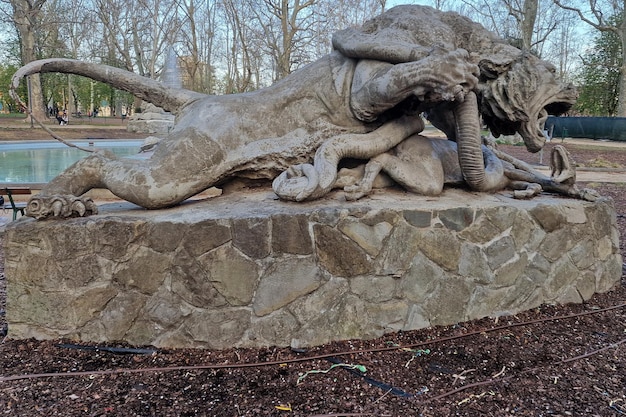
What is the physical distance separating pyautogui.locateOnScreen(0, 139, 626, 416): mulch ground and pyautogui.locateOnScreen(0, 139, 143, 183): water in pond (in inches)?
227

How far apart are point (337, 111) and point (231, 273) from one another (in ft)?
4.23

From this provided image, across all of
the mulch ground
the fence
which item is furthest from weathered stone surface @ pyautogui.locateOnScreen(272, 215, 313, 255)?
Answer: the fence

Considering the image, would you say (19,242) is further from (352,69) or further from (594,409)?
(594,409)

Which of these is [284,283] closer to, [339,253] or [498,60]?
[339,253]

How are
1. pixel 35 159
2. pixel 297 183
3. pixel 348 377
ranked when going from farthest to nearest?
pixel 35 159 → pixel 297 183 → pixel 348 377

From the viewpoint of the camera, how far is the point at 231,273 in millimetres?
2871

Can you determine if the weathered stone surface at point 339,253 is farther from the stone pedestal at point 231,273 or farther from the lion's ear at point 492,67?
the lion's ear at point 492,67

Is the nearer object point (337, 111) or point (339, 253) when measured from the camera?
point (339, 253)

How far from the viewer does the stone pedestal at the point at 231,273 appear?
2.84 m

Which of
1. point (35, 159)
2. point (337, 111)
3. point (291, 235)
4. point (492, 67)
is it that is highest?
point (492, 67)

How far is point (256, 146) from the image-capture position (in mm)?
3338

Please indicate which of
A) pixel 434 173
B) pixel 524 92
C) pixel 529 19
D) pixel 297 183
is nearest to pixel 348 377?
pixel 297 183

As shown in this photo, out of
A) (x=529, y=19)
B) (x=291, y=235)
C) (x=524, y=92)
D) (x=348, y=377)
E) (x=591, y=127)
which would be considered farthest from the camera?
(x=591, y=127)

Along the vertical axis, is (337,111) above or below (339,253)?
above
